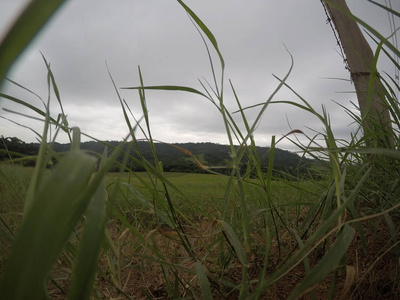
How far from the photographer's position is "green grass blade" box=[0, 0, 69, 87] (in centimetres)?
18

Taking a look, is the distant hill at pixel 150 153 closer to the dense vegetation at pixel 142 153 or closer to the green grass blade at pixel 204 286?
the dense vegetation at pixel 142 153

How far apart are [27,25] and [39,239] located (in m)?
0.15

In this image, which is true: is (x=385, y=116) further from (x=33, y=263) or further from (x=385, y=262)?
(x=33, y=263)

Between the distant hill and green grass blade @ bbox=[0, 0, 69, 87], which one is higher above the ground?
green grass blade @ bbox=[0, 0, 69, 87]

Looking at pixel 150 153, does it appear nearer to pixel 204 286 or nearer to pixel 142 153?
pixel 142 153

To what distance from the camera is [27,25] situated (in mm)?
183

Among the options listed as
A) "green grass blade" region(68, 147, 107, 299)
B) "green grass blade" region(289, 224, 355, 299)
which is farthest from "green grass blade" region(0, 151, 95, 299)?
"green grass blade" region(289, 224, 355, 299)

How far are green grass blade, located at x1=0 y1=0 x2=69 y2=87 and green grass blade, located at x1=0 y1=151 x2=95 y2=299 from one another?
0.09 m

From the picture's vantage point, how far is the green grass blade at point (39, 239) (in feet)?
0.70

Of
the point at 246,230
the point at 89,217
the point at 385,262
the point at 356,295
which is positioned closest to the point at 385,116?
the point at 385,262

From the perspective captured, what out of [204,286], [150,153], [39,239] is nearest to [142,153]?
[150,153]

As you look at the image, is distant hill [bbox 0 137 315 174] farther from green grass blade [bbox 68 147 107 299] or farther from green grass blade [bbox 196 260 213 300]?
green grass blade [bbox 196 260 213 300]

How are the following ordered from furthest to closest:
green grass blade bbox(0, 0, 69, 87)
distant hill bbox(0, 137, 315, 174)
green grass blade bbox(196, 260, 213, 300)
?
distant hill bbox(0, 137, 315, 174), green grass blade bbox(196, 260, 213, 300), green grass blade bbox(0, 0, 69, 87)

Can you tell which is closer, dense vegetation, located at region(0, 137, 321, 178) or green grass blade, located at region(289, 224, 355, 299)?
green grass blade, located at region(289, 224, 355, 299)
